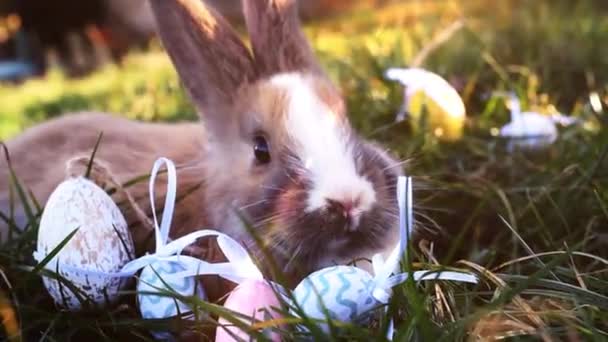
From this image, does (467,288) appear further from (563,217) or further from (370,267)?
(563,217)

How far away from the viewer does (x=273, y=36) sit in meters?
1.78

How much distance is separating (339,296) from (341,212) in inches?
7.8

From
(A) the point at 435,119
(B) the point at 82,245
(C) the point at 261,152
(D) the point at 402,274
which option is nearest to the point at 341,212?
(D) the point at 402,274

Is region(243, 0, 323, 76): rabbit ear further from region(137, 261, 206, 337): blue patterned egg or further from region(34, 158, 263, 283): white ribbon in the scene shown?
region(137, 261, 206, 337): blue patterned egg

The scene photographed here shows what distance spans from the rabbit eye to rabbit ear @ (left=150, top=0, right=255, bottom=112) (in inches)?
6.2

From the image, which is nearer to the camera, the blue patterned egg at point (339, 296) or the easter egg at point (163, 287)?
the blue patterned egg at point (339, 296)

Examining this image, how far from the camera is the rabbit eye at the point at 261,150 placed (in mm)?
1661

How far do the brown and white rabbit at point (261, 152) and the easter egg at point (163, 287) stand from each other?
0.17 m

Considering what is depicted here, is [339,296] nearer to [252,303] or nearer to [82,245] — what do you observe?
[252,303]

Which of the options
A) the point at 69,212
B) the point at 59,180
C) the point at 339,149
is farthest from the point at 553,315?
the point at 59,180

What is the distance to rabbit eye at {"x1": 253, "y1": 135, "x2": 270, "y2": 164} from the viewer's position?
1661 mm

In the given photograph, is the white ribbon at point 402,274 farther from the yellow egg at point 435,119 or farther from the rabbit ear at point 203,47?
the yellow egg at point 435,119

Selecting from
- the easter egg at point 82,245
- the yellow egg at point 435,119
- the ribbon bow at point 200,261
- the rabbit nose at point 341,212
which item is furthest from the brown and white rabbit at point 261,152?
the yellow egg at point 435,119

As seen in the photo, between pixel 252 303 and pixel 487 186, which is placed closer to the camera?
pixel 252 303
